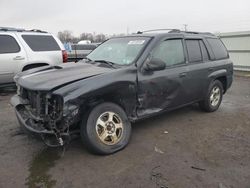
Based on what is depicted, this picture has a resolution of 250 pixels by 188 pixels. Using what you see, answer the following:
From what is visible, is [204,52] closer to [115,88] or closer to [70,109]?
[115,88]

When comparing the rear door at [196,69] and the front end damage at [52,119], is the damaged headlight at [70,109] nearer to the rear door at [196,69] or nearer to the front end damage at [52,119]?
the front end damage at [52,119]

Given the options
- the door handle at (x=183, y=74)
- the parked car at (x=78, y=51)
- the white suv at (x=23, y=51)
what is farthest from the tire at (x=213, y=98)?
the parked car at (x=78, y=51)

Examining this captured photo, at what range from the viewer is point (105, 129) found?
4.04 meters

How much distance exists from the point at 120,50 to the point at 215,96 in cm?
268

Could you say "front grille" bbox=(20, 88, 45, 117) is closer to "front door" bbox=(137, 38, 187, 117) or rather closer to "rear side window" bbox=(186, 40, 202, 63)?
"front door" bbox=(137, 38, 187, 117)

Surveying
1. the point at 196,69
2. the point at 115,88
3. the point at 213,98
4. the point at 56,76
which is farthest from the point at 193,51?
the point at 56,76

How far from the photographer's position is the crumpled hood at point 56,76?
3.76 m

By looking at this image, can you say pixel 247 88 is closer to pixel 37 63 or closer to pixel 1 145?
pixel 37 63

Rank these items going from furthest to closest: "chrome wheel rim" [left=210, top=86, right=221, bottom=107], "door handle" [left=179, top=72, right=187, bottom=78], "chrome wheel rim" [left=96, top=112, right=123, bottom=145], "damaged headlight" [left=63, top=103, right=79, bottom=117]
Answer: "chrome wheel rim" [left=210, top=86, right=221, bottom=107] → "door handle" [left=179, top=72, right=187, bottom=78] → "chrome wheel rim" [left=96, top=112, right=123, bottom=145] → "damaged headlight" [left=63, top=103, right=79, bottom=117]

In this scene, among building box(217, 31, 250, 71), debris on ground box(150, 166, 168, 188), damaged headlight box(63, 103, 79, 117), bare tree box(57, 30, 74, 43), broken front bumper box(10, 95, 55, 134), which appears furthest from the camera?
bare tree box(57, 30, 74, 43)

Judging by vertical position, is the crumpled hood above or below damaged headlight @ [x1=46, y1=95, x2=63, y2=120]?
above

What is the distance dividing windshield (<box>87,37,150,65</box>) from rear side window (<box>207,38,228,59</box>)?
2.08m

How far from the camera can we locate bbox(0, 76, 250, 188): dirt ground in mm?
3377

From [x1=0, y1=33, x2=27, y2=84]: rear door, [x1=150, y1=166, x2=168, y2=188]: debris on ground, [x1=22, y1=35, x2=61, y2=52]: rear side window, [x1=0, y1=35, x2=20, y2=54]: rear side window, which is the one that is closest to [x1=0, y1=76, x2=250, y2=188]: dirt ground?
[x1=150, y1=166, x2=168, y2=188]: debris on ground
